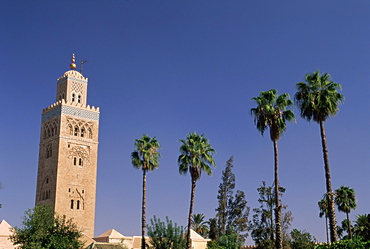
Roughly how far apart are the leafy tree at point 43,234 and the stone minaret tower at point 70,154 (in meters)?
16.8

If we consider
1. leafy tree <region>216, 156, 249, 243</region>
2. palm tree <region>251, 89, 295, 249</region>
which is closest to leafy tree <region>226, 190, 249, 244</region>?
leafy tree <region>216, 156, 249, 243</region>

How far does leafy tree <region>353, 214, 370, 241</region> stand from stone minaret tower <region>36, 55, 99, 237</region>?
92.8ft

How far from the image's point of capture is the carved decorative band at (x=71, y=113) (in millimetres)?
53688

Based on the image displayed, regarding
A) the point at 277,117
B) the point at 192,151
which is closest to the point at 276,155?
the point at 277,117

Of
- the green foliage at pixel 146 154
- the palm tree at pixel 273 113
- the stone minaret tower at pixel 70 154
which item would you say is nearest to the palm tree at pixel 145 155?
the green foliage at pixel 146 154

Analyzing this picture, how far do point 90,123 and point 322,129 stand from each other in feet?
113

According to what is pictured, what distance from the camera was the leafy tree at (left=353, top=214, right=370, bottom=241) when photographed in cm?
5269

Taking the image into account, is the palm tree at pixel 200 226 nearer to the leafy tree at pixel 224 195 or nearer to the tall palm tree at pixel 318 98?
the leafy tree at pixel 224 195

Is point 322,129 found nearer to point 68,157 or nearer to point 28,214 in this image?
point 28,214

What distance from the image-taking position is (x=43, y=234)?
33.0 metres

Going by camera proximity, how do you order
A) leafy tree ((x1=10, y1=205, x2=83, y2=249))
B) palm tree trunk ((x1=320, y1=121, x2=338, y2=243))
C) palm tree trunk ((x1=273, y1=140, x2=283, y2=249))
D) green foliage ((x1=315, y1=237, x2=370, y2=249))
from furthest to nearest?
leafy tree ((x1=10, y1=205, x2=83, y2=249)) < palm tree trunk ((x1=273, y1=140, x2=283, y2=249)) < palm tree trunk ((x1=320, y1=121, x2=338, y2=243)) < green foliage ((x1=315, y1=237, x2=370, y2=249))

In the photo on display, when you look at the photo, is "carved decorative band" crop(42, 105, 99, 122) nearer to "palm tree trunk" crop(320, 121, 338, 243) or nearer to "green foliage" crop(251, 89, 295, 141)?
"green foliage" crop(251, 89, 295, 141)

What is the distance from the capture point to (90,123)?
55.5 meters

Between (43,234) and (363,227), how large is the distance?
1369 inches
